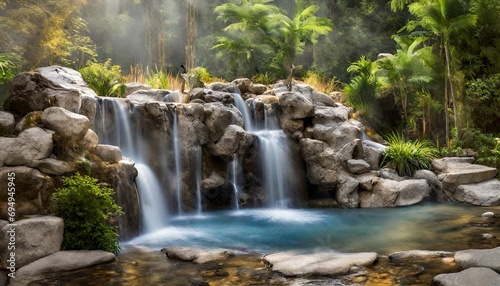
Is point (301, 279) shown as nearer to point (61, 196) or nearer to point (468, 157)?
point (61, 196)

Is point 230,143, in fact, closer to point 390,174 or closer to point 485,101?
point 390,174

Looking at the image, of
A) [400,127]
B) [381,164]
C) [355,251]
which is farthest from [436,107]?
[355,251]

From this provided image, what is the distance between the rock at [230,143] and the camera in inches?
452

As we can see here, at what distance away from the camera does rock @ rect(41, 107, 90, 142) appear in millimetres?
7789

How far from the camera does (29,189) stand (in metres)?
6.94

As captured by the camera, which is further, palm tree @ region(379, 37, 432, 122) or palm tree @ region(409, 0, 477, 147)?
palm tree @ region(379, 37, 432, 122)

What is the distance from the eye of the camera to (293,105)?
13.0 m

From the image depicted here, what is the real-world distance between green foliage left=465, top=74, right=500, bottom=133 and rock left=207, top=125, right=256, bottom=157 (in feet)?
24.9

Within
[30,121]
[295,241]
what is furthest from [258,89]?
[30,121]

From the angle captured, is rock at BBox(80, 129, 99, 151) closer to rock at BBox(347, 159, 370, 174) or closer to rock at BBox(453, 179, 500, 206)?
rock at BBox(347, 159, 370, 174)

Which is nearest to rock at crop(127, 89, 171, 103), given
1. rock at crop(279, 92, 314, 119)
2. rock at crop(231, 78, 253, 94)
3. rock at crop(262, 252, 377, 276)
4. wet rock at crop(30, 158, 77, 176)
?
rock at crop(231, 78, 253, 94)

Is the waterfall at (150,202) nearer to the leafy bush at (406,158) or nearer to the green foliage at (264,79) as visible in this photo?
the leafy bush at (406,158)

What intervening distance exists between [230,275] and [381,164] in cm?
801

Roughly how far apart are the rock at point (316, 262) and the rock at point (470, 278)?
111cm
